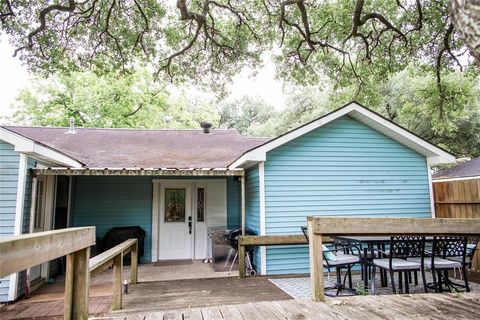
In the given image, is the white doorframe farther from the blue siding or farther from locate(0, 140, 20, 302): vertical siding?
locate(0, 140, 20, 302): vertical siding

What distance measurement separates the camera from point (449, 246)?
445 cm

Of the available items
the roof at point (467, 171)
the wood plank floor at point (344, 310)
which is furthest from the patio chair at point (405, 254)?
the roof at point (467, 171)

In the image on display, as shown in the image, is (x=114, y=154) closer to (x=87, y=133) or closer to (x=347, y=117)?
(x=87, y=133)

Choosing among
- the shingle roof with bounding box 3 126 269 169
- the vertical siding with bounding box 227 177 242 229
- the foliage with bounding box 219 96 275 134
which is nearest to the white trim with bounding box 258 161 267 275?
the shingle roof with bounding box 3 126 269 169

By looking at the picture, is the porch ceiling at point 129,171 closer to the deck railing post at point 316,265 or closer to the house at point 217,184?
the house at point 217,184

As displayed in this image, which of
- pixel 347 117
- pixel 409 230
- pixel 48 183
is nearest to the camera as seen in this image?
pixel 409 230

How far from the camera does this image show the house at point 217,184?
5895mm

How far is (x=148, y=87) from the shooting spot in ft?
67.3

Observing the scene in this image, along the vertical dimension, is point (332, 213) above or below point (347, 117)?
below

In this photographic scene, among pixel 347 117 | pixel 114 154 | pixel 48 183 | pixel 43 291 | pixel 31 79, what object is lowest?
pixel 43 291

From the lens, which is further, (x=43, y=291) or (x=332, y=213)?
(x=332, y=213)

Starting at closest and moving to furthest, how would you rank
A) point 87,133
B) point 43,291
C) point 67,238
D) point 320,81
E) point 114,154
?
point 67,238 → point 43,291 → point 114,154 → point 87,133 → point 320,81

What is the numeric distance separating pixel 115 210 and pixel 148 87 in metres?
13.8

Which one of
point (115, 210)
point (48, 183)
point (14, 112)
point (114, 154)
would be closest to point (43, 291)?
point (48, 183)
